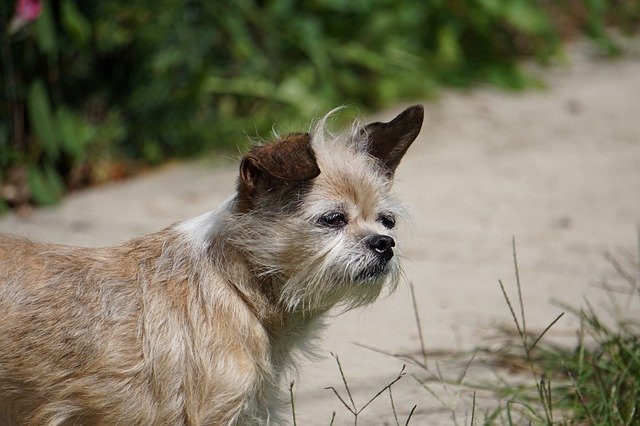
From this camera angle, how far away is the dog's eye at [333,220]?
3.96m

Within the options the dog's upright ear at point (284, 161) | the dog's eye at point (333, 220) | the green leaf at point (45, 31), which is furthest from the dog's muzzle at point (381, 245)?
the green leaf at point (45, 31)

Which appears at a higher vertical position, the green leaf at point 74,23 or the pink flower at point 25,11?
the pink flower at point 25,11

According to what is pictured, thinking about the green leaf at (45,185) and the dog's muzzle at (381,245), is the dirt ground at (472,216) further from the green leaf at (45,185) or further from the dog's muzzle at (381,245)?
the dog's muzzle at (381,245)

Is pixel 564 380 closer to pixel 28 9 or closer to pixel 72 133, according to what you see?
pixel 28 9

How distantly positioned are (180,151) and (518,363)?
4786 millimetres

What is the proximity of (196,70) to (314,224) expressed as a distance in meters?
5.44

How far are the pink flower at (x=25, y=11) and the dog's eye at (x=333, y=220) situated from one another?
4187 millimetres

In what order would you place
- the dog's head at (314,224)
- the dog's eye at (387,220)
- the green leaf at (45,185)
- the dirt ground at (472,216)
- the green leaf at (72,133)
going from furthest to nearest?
the green leaf at (72,133)
the green leaf at (45,185)
the dirt ground at (472,216)
the dog's eye at (387,220)
the dog's head at (314,224)

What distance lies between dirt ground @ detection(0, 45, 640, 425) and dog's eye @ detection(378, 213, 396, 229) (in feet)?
1.06

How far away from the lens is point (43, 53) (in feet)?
27.2

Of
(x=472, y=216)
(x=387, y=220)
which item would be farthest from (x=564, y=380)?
(x=472, y=216)

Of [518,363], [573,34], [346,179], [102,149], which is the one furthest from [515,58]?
[346,179]

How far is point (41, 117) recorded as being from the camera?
317 inches

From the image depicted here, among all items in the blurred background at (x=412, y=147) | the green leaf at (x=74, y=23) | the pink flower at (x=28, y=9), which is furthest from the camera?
the green leaf at (x=74, y=23)
